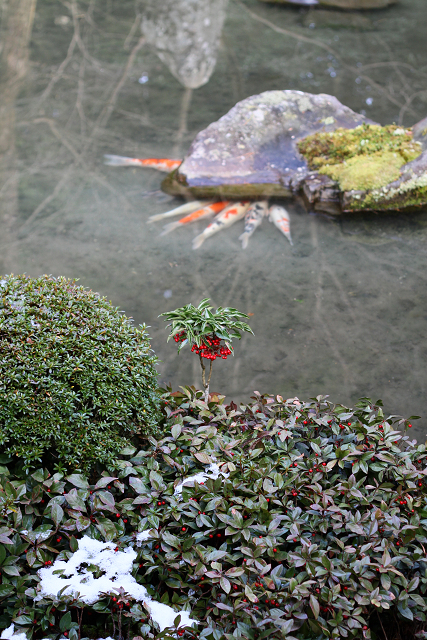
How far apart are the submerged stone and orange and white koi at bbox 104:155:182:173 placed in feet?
0.96

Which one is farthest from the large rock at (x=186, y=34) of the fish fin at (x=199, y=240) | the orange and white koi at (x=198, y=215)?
the fish fin at (x=199, y=240)

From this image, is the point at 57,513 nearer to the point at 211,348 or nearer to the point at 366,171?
the point at 211,348

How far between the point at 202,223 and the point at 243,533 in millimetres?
3825

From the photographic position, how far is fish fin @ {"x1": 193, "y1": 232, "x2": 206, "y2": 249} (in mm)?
5075

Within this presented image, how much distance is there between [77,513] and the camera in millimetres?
2059

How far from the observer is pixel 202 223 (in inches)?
213

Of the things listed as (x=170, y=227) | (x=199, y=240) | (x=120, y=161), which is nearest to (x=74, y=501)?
(x=199, y=240)

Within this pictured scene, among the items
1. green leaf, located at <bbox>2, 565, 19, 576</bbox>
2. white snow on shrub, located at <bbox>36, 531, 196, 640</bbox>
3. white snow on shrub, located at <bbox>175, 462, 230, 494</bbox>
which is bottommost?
white snow on shrub, located at <bbox>36, 531, 196, 640</bbox>

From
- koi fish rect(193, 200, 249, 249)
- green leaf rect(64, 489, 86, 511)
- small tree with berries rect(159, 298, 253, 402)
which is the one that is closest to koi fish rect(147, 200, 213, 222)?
koi fish rect(193, 200, 249, 249)

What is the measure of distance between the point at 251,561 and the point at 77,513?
68cm

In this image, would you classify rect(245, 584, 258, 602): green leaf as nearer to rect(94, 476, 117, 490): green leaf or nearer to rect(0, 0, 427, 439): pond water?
rect(94, 476, 117, 490): green leaf

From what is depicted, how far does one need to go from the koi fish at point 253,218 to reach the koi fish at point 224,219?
0.27ft

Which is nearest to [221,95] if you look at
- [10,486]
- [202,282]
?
[202,282]

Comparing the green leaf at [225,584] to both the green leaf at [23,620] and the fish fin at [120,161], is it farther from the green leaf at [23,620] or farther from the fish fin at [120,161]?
the fish fin at [120,161]
